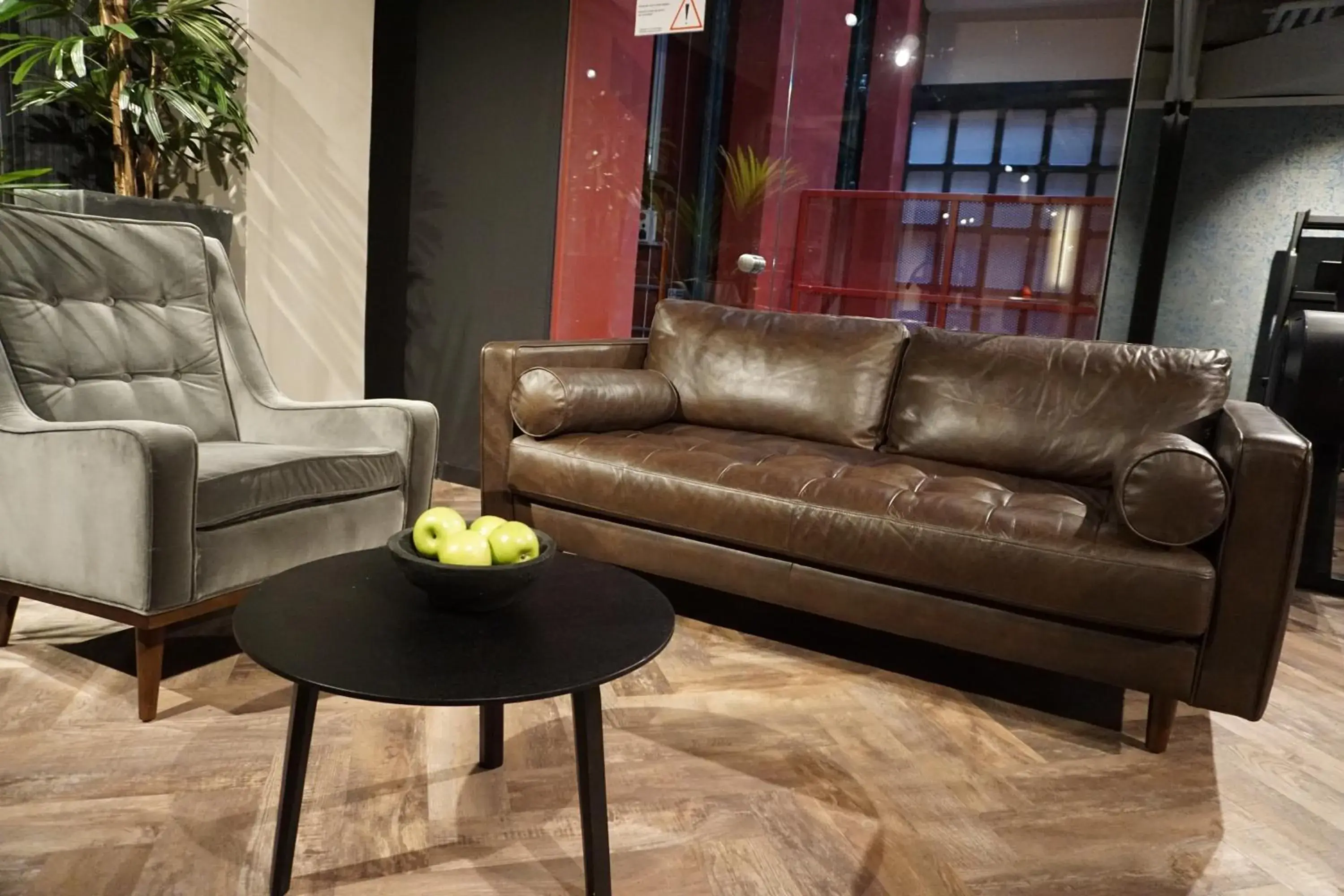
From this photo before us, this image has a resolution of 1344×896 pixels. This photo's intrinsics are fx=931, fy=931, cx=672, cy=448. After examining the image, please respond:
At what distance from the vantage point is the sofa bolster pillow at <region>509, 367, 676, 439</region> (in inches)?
107

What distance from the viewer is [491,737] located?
1.78 meters

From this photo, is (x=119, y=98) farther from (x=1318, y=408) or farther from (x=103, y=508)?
(x=1318, y=408)

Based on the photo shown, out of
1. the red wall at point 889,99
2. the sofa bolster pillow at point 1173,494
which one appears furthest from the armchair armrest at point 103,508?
the red wall at point 889,99

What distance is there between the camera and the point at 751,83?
13.1 ft

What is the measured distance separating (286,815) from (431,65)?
146 inches

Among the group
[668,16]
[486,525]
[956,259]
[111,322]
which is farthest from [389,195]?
[486,525]

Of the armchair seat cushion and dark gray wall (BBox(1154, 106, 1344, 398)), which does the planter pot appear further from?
dark gray wall (BBox(1154, 106, 1344, 398))

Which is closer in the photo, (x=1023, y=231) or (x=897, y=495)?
(x=897, y=495)

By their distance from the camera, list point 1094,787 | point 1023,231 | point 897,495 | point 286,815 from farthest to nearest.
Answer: point 1023,231
point 897,495
point 1094,787
point 286,815

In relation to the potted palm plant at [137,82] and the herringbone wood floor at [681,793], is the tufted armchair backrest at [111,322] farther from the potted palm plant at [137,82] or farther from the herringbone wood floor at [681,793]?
the potted palm plant at [137,82]

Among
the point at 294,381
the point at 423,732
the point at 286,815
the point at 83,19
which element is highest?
the point at 83,19

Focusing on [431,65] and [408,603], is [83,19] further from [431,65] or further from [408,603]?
[408,603]

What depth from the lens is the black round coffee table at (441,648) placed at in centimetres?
116

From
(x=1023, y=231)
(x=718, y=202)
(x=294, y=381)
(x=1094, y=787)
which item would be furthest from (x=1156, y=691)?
(x=294, y=381)
